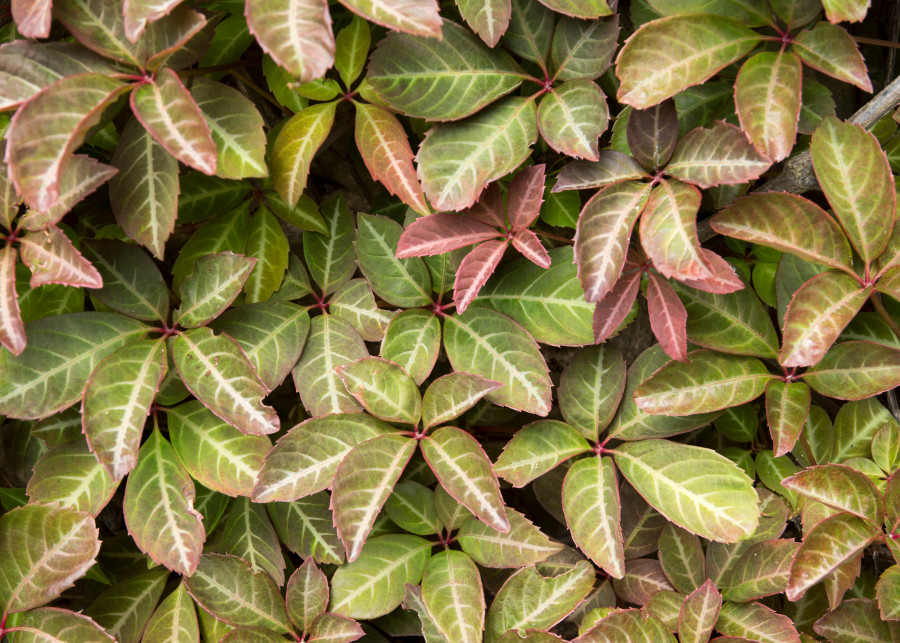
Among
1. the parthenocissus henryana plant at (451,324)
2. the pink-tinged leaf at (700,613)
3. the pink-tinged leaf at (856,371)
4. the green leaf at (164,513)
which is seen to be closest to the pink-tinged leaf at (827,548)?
the parthenocissus henryana plant at (451,324)

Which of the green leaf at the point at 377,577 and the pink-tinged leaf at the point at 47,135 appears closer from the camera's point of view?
the pink-tinged leaf at the point at 47,135

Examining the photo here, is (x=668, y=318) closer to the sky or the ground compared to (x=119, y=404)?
closer to the sky

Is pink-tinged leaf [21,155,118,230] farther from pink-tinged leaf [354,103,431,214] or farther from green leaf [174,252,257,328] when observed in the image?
pink-tinged leaf [354,103,431,214]

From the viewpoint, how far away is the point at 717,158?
115 cm

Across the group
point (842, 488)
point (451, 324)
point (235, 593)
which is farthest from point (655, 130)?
point (235, 593)

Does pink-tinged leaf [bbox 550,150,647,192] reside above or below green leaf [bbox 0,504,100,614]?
above

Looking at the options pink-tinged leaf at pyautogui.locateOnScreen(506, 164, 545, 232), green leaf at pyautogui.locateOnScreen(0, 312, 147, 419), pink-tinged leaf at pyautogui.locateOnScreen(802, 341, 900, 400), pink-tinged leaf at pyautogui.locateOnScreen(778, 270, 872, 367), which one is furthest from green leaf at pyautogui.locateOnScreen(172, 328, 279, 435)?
pink-tinged leaf at pyautogui.locateOnScreen(802, 341, 900, 400)

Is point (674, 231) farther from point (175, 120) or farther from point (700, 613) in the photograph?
point (175, 120)

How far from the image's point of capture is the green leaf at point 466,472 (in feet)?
3.95

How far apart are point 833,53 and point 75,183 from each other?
1330 millimetres

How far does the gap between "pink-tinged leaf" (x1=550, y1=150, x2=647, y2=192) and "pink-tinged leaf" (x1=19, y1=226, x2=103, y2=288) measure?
2.72ft

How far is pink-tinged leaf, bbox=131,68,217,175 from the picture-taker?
1044 millimetres

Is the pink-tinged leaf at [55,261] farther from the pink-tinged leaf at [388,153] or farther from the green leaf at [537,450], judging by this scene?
the green leaf at [537,450]

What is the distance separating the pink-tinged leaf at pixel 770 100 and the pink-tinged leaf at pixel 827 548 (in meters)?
0.70
